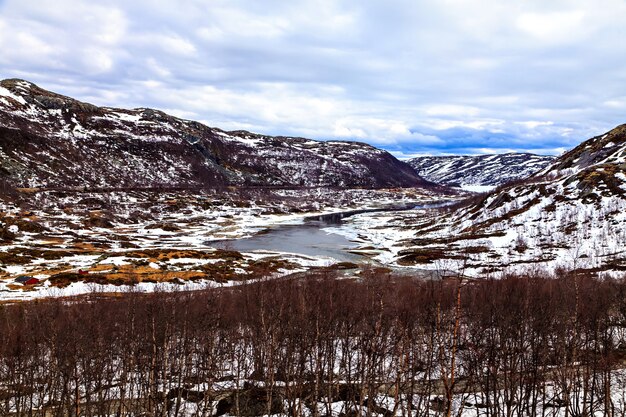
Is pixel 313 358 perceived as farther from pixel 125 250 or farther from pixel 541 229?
pixel 541 229

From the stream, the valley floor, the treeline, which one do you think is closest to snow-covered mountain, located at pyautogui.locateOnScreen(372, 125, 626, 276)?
the stream

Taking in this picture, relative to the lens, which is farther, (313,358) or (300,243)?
(300,243)

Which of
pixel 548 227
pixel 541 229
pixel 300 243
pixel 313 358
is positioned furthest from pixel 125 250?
pixel 548 227

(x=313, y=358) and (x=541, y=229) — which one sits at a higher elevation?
(x=541, y=229)

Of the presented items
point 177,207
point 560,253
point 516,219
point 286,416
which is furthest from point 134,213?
point 286,416

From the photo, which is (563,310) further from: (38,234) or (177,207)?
(177,207)

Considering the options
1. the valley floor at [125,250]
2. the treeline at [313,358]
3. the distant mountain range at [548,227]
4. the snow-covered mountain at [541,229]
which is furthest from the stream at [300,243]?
the treeline at [313,358]

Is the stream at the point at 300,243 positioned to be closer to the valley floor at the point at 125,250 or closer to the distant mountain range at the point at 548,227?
the valley floor at the point at 125,250
